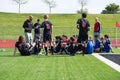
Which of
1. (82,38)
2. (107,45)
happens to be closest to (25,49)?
(82,38)

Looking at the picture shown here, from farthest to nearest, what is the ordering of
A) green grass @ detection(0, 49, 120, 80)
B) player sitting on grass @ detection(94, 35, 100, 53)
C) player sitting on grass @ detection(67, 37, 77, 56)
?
player sitting on grass @ detection(94, 35, 100, 53) < player sitting on grass @ detection(67, 37, 77, 56) < green grass @ detection(0, 49, 120, 80)

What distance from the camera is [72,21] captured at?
2795 inches

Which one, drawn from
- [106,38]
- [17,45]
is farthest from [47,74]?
[106,38]

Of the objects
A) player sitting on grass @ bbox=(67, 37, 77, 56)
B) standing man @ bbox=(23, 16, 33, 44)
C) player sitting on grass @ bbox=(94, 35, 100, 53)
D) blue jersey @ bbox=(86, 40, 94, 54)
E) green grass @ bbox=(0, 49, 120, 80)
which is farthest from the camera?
player sitting on grass @ bbox=(94, 35, 100, 53)

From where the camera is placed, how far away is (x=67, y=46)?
19594 mm

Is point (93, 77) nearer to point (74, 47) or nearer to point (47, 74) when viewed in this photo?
point (47, 74)

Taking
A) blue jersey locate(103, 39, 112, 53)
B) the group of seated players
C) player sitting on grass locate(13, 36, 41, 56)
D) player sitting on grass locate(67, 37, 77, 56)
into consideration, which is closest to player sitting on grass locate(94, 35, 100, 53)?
the group of seated players

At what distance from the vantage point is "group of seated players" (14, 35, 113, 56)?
18469 mm

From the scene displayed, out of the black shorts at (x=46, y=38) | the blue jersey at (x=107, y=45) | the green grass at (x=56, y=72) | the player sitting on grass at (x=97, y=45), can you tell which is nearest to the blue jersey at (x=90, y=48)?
the player sitting on grass at (x=97, y=45)

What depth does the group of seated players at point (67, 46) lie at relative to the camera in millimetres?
18469

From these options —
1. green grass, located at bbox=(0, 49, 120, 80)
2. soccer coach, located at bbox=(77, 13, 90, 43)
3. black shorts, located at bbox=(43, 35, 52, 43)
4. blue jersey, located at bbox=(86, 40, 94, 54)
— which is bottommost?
green grass, located at bbox=(0, 49, 120, 80)

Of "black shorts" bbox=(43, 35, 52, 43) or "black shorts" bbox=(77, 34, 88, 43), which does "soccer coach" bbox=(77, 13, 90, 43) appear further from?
"black shorts" bbox=(43, 35, 52, 43)

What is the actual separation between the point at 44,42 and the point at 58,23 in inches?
1932

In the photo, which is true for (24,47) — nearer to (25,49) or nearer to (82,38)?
(25,49)
